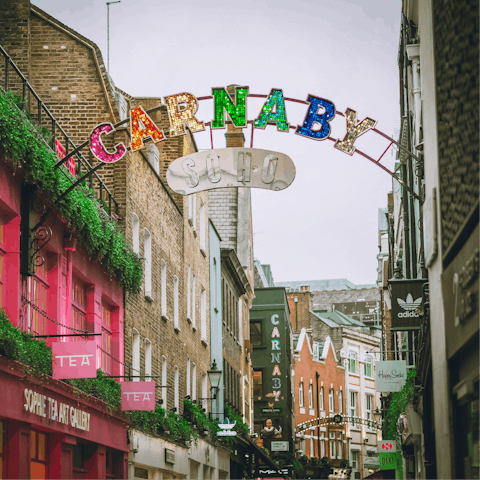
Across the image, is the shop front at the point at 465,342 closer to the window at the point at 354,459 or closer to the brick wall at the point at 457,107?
the brick wall at the point at 457,107

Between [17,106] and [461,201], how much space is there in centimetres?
798

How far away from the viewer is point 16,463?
13.5 m

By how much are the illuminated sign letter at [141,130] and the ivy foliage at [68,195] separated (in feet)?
4.83

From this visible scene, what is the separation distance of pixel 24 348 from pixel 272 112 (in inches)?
226

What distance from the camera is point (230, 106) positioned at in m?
15.3

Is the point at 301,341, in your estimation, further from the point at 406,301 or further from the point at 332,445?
the point at 406,301

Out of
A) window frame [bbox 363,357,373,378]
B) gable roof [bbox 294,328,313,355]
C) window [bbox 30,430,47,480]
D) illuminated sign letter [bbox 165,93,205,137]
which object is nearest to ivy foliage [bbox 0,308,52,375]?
window [bbox 30,430,47,480]

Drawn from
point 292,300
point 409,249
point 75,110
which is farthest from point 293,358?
point 75,110

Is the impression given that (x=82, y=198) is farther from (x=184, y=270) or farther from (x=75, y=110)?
(x=184, y=270)

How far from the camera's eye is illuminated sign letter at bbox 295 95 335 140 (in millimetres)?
15289

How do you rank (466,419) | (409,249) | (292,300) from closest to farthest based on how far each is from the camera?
(466,419) → (409,249) → (292,300)

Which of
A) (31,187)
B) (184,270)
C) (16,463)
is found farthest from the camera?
(184,270)

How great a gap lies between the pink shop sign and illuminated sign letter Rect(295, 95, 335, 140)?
515 centimetres

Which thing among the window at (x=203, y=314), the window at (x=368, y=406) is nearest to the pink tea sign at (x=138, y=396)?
the window at (x=203, y=314)
